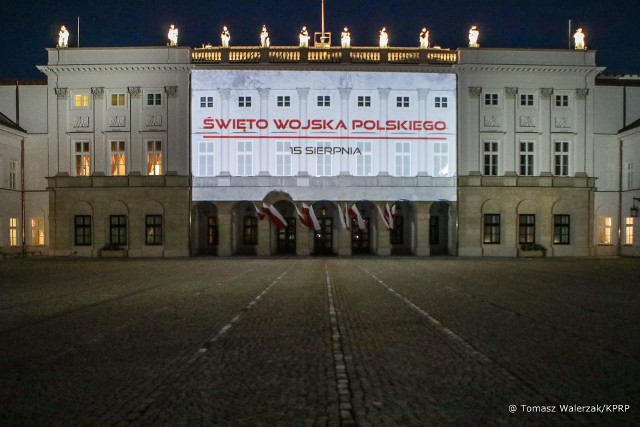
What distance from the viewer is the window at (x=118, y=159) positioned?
46.9m

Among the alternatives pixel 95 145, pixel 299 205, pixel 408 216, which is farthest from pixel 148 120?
pixel 408 216

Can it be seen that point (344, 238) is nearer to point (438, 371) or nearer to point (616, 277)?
point (616, 277)

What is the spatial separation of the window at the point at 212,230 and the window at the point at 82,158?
999cm

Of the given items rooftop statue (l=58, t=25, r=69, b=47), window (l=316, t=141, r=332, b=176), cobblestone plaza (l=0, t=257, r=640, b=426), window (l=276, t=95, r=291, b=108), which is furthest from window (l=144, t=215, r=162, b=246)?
cobblestone plaza (l=0, t=257, r=640, b=426)

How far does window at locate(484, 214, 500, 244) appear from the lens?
4709 cm

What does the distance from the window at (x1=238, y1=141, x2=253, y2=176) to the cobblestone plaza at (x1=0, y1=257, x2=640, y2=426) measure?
28271mm

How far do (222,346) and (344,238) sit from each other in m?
37.3

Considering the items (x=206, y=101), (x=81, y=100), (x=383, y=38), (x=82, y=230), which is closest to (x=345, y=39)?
(x=383, y=38)

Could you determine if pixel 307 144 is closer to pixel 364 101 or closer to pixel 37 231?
pixel 364 101

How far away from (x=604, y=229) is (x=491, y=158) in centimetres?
1066

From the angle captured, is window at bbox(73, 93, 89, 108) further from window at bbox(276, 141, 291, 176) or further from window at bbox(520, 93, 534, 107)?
window at bbox(520, 93, 534, 107)

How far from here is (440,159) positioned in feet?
155

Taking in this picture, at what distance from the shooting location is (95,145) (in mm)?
46938

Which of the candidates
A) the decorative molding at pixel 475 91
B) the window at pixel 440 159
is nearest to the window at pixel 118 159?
the window at pixel 440 159
